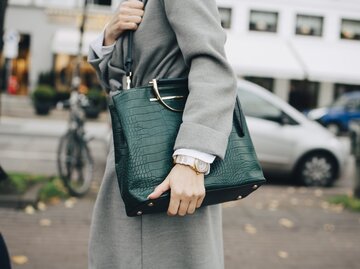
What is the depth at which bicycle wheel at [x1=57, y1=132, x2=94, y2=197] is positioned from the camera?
6430 millimetres

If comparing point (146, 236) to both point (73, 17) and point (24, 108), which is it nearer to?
point (24, 108)

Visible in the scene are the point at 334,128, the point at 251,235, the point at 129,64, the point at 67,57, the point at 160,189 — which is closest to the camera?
the point at 160,189

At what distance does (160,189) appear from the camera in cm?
151

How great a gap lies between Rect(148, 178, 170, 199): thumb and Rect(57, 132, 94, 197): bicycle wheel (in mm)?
4994

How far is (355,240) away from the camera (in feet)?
17.1

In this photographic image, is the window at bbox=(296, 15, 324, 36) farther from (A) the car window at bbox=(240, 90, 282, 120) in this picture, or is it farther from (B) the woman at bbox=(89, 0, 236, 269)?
(B) the woman at bbox=(89, 0, 236, 269)

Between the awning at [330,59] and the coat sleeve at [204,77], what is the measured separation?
24.6m

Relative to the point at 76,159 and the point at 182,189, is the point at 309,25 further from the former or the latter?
the point at 182,189

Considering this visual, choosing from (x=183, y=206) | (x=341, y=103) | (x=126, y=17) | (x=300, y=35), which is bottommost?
(x=341, y=103)

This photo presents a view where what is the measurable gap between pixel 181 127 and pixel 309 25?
98.0ft

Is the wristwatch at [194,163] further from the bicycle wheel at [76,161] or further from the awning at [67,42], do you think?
the awning at [67,42]

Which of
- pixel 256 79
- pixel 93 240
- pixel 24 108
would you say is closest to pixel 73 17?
pixel 24 108

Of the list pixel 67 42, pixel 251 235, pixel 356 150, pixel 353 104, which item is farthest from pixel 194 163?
pixel 67 42

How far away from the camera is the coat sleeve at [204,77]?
→ 1.55 m
